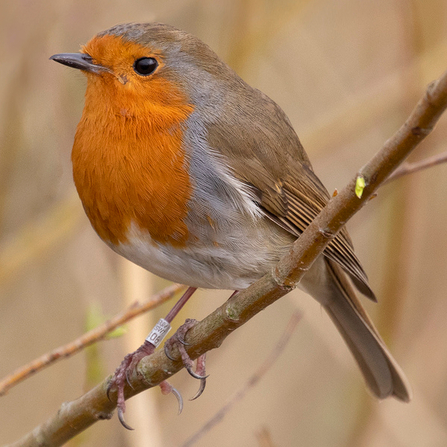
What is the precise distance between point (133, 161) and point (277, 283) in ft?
2.88

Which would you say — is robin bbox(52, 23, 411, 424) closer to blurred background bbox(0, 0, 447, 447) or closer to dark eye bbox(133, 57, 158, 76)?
dark eye bbox(133, 57, 158, 76)

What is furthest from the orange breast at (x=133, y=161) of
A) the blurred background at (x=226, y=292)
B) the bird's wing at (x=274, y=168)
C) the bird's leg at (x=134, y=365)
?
the blurred background at (x=226, y=292)

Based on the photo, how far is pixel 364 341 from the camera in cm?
338

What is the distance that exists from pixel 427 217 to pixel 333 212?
8.46 feet

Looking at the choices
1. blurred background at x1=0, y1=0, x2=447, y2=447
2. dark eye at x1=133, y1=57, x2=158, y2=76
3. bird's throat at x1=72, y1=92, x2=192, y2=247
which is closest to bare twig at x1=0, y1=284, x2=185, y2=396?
bird's throat at x1=72, y1=92, x2=192, y2=247

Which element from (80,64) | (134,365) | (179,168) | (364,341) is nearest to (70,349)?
(134,365)

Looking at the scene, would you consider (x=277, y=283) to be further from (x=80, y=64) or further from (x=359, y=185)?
(x=80, y=64)

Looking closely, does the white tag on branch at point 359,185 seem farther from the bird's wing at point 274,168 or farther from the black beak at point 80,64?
the black beak at point 80,64

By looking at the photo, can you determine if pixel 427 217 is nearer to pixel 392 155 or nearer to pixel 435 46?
pixel 435 46

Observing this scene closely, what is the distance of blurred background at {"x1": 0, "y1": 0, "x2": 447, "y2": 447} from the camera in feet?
11.7

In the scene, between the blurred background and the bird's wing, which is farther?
the blurred background

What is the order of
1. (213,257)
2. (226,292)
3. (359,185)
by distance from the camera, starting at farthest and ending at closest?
(226,292)
(213,257)
(359,185)

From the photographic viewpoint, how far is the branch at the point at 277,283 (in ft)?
4.81

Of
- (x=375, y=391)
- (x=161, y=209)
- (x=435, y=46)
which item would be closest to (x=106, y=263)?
(x=161, y=209)
